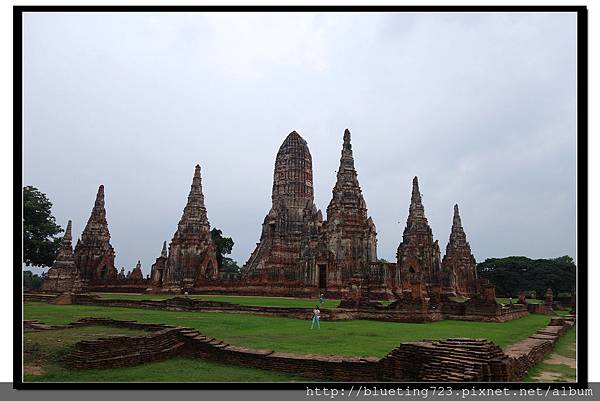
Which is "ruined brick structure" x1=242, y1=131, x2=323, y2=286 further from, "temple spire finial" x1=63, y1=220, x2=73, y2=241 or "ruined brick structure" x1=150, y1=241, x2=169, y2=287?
"temple spire finial" x1=63, y1=220, x2=73, y2=241

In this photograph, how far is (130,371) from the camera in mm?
10516

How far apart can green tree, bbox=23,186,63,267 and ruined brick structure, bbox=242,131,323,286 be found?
15636mm

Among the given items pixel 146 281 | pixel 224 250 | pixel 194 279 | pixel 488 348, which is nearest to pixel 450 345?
pixel 488 348

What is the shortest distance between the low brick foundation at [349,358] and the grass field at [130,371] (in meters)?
0.22

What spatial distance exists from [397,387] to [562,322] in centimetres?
1426

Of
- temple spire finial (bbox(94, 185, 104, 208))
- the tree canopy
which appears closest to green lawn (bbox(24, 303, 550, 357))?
temple spire finial (bbox(94, 185, 104, 208))

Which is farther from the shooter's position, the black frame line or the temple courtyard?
the temple courtyard

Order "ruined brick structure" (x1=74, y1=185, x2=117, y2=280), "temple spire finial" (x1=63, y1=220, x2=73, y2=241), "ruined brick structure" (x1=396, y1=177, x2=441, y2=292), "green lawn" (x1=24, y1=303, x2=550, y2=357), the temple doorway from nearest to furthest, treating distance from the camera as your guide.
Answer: "green lawn" (x1=24, y1=303, x2=550, y2=357) < the temple doorway < "temple spire finial" (x1=63, y1=220, x2=73, y2=241) < "ruined brick structure" (x1=396, y1=177, x2=441, y2=292) < "ruined brick structure" (x1=74, y1=185, x2=117, y2=280)

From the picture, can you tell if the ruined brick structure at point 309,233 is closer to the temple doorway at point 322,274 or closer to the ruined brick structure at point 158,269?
the temple doorway at point 322,274

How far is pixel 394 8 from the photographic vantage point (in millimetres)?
10914

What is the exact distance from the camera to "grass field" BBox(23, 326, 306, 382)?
9875mm

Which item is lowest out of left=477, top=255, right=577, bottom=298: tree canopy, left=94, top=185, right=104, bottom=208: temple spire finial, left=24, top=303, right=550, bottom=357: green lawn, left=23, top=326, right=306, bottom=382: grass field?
left=477, top=255, right=577, bottom=298: tree canopy

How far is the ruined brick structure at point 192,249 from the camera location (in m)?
39.8

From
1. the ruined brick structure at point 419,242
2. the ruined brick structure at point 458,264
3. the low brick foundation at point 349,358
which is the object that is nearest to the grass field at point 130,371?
the low brick foundation at point 349,358
